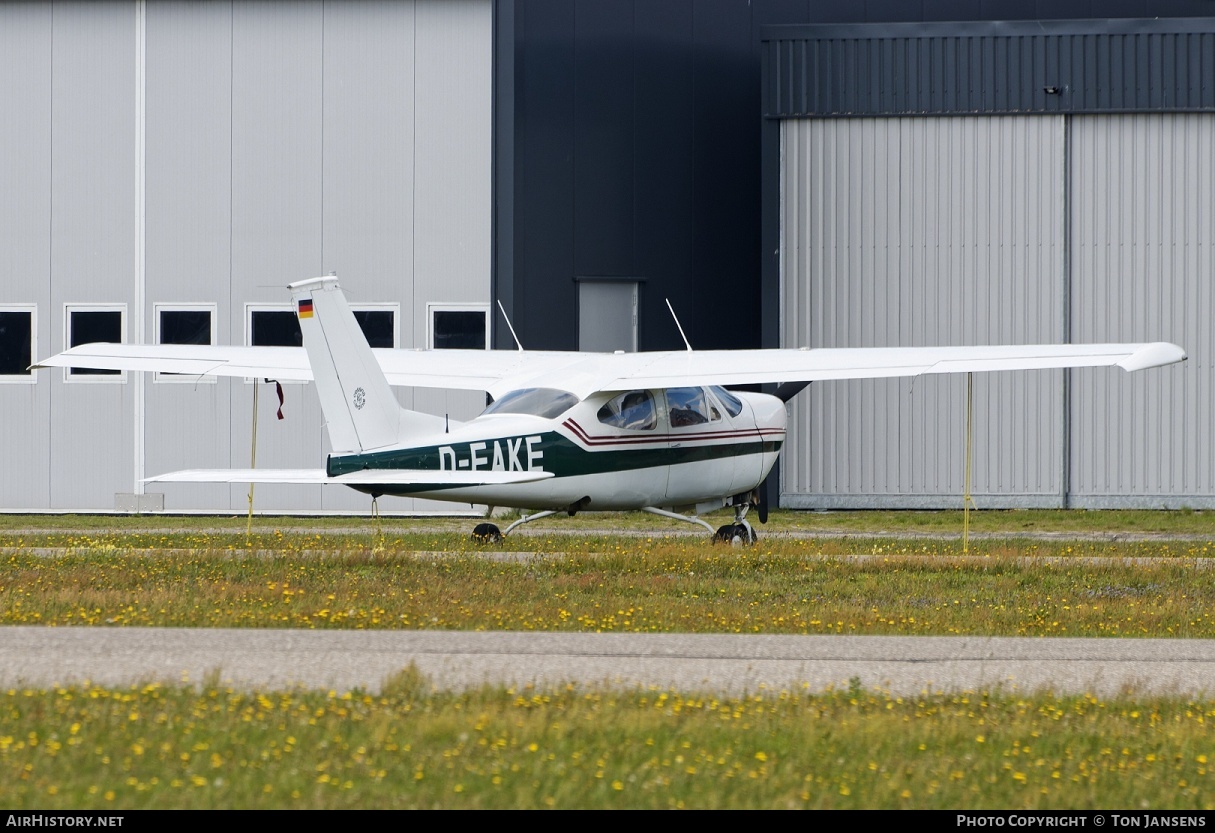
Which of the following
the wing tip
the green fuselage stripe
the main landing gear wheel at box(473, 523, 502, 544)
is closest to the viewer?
the green fuselage stripe

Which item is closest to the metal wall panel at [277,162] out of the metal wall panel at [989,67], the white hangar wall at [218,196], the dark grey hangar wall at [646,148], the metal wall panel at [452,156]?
the white hangar wall at [218,196]

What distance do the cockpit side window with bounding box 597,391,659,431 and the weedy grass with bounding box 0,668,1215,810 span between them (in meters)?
10.4

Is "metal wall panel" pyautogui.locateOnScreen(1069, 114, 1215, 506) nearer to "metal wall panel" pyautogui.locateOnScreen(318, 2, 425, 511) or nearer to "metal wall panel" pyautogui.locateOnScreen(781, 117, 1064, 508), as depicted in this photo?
"metal wall panel" pyautogui.locateOnScreen(781, 117, 1064, 508)

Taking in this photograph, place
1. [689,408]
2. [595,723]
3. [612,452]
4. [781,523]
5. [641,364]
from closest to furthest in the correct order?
[595,723] → [612,452] → [641,364] → [689,408] → [781,523]

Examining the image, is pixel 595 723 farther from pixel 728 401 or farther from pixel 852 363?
pixel 728 401

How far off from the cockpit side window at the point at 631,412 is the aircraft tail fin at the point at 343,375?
9.00 ft

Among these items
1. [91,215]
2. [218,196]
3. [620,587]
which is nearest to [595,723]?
[620,587]

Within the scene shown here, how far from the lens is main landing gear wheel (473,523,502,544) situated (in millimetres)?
18781

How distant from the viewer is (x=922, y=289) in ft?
88.7

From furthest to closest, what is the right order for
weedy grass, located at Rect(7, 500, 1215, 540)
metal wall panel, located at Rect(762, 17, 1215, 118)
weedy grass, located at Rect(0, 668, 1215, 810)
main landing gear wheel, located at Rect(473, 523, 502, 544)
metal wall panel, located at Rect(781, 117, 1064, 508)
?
1. metal wall panel, located at Rect(781, 117, 1064, 508)
2. metal wall panel, located at Rect(762, 17, 1215, 118)
3. weedy grass, located at Rect(7, 500, 1215, 540)
4. main landing gear wheel, located at Rect(473, 523, 502, 544)
5. weedy grass, located at Rect(0, 668, 1215, 810)

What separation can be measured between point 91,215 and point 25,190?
1195 mm

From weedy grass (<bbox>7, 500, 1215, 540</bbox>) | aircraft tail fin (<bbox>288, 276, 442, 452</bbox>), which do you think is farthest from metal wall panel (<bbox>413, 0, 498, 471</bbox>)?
aircraft tail fin (<bbox>288, 276, 442, 452</bbox>)
